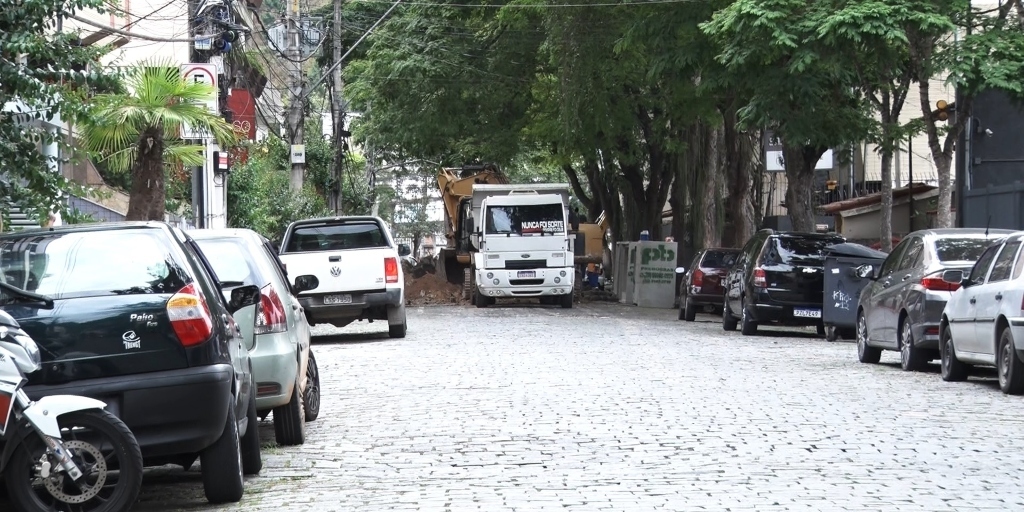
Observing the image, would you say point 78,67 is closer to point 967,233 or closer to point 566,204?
point 967,233

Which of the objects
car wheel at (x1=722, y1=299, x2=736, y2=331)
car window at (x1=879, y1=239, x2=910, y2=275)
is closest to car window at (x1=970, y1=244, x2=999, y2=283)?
car window at (x1=879, y1=239, x2=910, y2=275)

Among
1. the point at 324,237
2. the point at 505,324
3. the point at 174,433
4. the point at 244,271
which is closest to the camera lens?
the point at 174,433

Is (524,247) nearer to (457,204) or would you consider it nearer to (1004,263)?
(457,204)

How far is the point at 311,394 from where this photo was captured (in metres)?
12.1

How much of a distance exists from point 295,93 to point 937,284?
2150cm

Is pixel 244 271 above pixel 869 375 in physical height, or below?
above

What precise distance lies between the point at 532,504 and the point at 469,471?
128 cm

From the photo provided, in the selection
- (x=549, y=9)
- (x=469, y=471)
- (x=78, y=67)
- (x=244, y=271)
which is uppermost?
(x=549, y=9)

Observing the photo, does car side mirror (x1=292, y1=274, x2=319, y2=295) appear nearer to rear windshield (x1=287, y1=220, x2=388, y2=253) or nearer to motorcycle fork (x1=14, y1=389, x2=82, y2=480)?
motorcycle fork (x1=14, y1=389, x2=82, y2=480)

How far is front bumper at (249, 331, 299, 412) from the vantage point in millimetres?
9945

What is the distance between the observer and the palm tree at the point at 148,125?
55.9 ft

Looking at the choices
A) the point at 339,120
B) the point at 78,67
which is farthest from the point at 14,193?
the point at 339,120

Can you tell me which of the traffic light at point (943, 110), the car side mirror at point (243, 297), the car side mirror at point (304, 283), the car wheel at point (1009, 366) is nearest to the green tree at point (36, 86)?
the car side mirror at point (304, 283)

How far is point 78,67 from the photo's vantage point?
13812 millimetres
